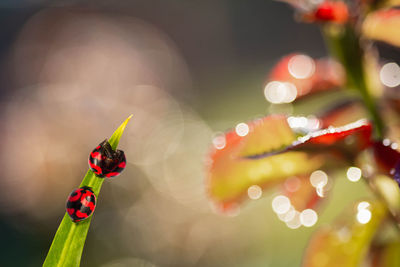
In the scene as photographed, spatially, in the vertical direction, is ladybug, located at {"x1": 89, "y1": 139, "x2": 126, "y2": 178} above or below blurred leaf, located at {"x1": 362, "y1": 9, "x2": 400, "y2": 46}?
below

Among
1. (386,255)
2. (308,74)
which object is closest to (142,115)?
(308,74)

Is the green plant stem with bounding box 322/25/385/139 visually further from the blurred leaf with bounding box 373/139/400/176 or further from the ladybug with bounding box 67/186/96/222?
the ladybug with bounding box 67/186/96/222

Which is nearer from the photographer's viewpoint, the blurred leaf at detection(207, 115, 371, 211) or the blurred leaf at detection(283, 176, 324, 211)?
the blurred leaf at detection(207, 115, 371, 211)

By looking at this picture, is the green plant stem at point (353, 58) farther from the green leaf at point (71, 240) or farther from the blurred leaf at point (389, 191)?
the green leaf at point (71, 240)

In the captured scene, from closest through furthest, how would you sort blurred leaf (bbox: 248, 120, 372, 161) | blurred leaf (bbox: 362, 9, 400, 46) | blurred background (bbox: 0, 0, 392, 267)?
blurred leaf (bbox: 248, 120, 372, 161) < blurred leaf (bbox: 362, 9, 400, 46) < blurred background (bbox: 0, 0, 392, 267)

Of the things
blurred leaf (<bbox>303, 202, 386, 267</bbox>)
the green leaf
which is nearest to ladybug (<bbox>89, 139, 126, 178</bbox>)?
the green leaf

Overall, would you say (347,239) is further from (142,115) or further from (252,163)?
(142,115)

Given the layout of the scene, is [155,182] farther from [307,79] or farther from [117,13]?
[117,13]

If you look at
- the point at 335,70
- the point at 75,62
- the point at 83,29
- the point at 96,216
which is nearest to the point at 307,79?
the point at 335,70
